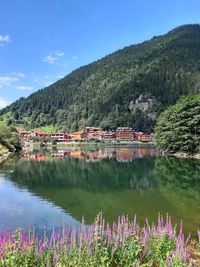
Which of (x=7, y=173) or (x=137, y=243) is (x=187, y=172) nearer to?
(x=7, y=173)

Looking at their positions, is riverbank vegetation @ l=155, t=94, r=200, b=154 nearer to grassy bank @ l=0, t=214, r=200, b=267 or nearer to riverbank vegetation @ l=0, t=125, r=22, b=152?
riverbank vegetation @ l=0, t=125, r=22, b=152

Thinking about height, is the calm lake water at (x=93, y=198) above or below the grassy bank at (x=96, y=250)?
below

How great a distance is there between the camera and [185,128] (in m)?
104

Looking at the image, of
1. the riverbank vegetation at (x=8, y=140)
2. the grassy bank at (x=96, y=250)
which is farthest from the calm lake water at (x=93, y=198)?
the riverbank vegetation at (x=8, y=140)

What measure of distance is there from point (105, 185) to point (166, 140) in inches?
2460

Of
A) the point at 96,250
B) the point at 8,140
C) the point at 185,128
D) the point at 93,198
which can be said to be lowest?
the point at 93,198

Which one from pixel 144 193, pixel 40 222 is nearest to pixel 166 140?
pixel 144 193

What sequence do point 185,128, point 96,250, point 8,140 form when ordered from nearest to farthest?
point 96,250 < point 185,128 < point 8,140

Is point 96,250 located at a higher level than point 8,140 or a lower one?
lower

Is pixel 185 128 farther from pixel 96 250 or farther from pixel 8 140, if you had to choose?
pixel 96 250

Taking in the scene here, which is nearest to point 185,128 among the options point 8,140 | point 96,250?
point 8,140

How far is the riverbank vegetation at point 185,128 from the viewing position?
339 ft

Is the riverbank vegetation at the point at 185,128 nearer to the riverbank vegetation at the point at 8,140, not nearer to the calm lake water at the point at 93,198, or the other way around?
the calm lake water at the point at 93,198

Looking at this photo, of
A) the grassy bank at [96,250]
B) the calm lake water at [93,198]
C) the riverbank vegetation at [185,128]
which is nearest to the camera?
the grassy bank at [96,250]
